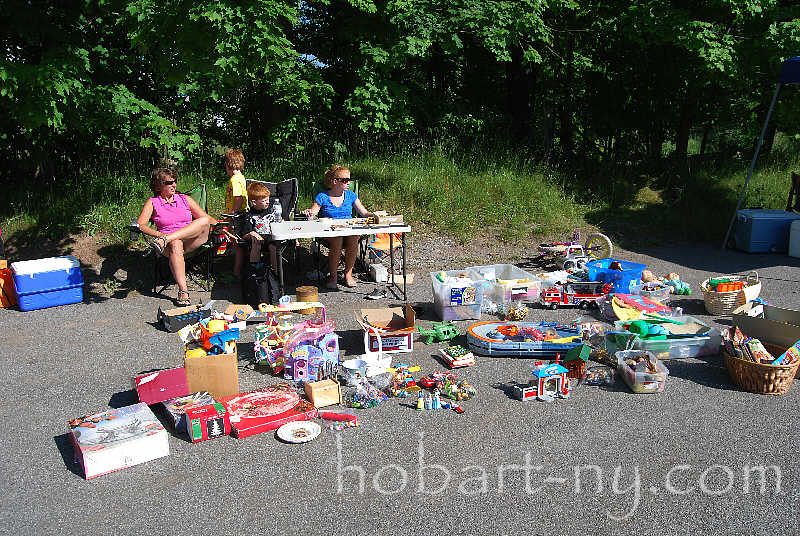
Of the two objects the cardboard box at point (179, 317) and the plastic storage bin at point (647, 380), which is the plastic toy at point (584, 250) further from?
the cardboard box at point (179, 317)

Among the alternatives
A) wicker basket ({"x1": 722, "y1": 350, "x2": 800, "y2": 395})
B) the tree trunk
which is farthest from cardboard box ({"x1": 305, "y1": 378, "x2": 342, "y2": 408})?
the tree trunk

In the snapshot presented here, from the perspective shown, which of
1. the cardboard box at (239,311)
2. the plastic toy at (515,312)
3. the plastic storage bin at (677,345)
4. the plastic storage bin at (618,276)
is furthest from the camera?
the plastic storage bin at (618,276)

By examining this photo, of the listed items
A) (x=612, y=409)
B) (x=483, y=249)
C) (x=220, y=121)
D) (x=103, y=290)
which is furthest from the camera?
(x=220, y=121)

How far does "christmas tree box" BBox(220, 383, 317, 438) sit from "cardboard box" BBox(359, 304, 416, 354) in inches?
34.9

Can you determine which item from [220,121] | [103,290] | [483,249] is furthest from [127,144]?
[483,249]

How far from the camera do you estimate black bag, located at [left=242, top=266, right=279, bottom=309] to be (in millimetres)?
6180

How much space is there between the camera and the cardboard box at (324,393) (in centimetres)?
412

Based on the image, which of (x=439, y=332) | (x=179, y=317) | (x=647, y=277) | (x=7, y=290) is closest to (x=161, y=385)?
(x=179, y=317)

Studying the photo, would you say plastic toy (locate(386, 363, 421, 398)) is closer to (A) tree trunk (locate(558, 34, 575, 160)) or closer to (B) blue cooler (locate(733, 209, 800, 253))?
(B) blue cooler (locate(733, 209, 800, 253))

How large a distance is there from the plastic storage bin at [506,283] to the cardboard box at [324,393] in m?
2.29

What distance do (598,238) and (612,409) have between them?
12.5 ft

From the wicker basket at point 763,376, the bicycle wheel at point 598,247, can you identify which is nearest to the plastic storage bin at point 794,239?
the bicycle wheel at point 598,247

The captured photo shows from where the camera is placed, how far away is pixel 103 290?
6809 millimetres

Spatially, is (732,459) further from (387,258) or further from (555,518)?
(387,258)
